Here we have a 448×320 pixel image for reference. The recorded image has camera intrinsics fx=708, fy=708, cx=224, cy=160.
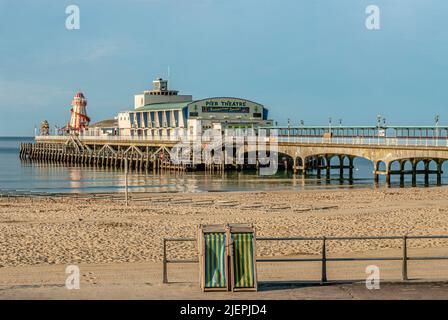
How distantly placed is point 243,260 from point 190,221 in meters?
14.4

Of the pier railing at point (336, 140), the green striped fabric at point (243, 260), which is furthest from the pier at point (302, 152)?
the green striped fabric at point (243, 260)

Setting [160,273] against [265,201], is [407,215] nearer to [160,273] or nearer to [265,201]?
[265,201]

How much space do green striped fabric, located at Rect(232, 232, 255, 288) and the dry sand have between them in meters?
5.61

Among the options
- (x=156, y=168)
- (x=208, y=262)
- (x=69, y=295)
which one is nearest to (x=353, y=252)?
(x=208, y=262)

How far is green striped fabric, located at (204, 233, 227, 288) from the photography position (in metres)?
11.8

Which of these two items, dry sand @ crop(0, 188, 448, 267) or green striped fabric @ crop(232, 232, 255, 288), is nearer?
green striped fabric @ crop(232, 232, 255, 288)

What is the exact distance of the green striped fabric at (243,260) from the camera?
11.8 metres

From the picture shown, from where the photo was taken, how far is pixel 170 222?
25.7 metres

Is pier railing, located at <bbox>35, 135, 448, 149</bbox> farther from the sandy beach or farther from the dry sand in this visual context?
the sandy beach

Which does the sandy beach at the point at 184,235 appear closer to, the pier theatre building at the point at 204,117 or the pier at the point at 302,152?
the pier at the point at 302,152

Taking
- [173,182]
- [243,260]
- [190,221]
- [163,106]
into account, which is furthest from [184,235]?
[163,106]

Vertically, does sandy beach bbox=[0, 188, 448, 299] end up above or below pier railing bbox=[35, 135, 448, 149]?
below

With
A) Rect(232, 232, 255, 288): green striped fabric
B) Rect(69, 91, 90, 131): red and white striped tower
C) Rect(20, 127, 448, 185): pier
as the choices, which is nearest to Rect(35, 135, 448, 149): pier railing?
Rect(20, 127, 448, 185): pier
